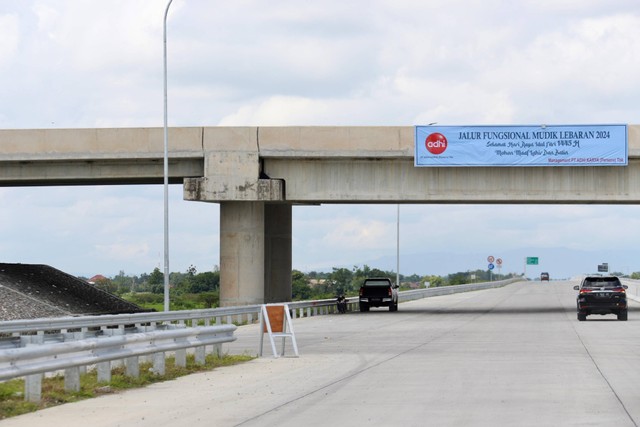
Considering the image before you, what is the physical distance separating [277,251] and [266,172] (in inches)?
353

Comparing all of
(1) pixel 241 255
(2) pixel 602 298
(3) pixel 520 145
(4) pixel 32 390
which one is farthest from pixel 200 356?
(3) pixel 520 145

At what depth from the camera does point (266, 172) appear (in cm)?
A: 5209

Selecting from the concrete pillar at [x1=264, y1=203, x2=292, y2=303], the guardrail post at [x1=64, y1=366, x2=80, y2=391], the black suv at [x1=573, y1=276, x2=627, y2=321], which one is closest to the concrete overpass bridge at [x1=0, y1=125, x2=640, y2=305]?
the concrete pillar at [x1=264, y1=203, x2=292, y2=303]

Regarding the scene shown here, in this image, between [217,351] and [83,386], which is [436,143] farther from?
[83,386]

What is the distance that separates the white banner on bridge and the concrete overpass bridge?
0.80m

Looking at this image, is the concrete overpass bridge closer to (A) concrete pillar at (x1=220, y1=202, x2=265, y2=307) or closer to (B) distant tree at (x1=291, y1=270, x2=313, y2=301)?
(A) concrete pillar at (x1=220, y1=202, x2=265, y2=307)

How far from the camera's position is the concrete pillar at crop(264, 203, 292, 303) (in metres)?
59.8

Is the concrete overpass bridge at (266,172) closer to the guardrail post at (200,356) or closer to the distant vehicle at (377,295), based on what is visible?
the distant vehicle at (377,295)

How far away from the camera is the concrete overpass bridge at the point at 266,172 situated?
50812mm

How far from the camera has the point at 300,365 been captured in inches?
887

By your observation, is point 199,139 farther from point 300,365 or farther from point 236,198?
point 300,365

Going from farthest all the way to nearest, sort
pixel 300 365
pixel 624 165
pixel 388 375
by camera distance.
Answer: pixel 624 165
pixel 300 365
pixel 388 375

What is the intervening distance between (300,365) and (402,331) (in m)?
15.1

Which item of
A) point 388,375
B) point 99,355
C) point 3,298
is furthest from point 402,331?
point 99,355
